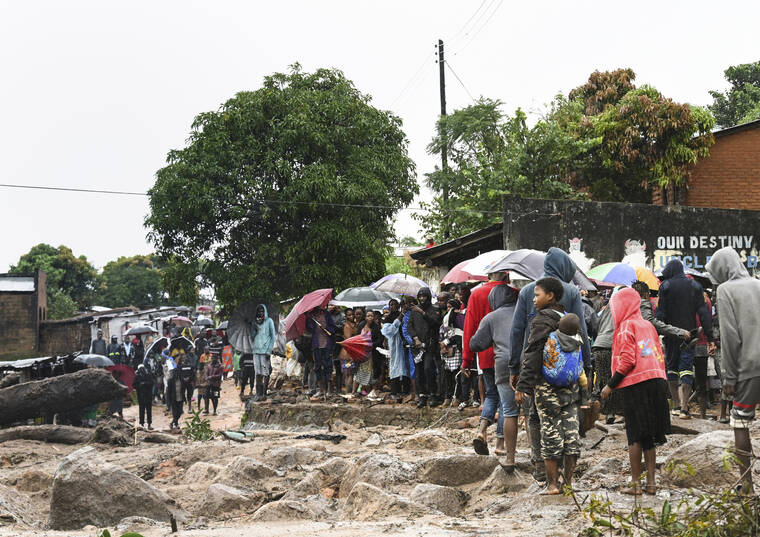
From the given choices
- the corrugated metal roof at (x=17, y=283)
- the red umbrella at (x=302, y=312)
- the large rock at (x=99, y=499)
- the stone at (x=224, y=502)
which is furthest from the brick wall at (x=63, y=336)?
the stone at (x=224, y=502)

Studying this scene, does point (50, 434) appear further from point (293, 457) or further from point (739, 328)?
point (739, 328)

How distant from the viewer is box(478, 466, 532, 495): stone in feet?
23.2

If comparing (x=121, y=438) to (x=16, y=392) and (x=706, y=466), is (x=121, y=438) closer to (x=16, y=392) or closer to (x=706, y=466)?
(x=16, y=392)

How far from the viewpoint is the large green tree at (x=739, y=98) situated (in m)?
31.3

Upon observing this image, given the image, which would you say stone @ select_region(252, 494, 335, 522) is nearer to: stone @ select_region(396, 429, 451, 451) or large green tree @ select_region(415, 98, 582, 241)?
stone @ select_region(396, 429, 451, 451)

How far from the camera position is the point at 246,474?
8.66 m

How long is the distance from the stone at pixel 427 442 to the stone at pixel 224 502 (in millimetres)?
2579

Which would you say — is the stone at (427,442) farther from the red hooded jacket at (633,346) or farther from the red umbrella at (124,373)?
the red umbrella at (124,373)

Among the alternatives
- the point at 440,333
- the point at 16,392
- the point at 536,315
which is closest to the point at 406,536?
the point at 536,315

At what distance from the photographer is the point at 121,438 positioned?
13.8 metres

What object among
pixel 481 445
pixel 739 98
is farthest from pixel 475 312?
pixel 739 98

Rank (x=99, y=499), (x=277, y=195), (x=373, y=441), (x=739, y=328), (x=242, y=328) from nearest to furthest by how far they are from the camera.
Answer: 1. (x=739, y=328)
2. (x=99, y=499)
3. (x=373, y=441)
4. (x=242, y=328)
5. (x=277, y=195)

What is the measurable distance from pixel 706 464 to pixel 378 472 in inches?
114

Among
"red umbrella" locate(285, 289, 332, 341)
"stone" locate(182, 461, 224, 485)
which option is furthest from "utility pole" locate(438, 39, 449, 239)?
"stone" locate(182, 461, 224, 485)
